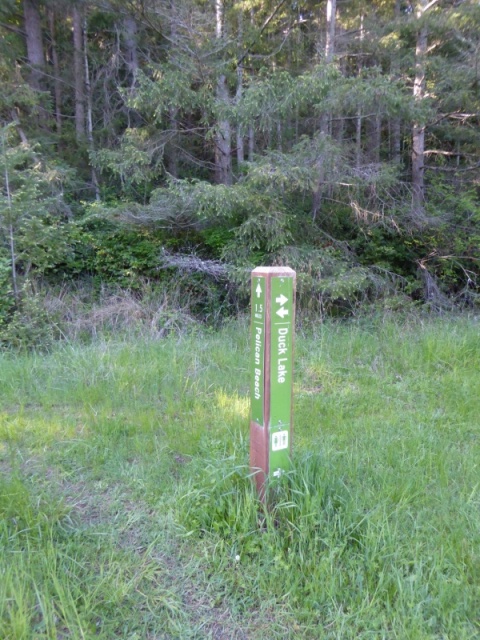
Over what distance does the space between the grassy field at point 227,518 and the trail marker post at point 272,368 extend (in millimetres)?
203

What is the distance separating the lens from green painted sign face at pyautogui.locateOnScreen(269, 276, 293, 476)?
247 centimetres

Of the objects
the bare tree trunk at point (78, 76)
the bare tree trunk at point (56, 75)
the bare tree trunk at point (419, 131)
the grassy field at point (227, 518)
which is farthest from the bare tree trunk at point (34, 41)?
the grassy field at point (227, 518)

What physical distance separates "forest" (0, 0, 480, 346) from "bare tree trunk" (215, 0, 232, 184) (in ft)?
0.17

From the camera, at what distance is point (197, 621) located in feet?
6.75

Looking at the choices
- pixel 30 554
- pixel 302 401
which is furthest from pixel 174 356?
pixel 30 554

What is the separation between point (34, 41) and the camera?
42.9ft

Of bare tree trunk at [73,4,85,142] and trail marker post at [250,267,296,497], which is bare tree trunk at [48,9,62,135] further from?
trail marker post at [250,267,296,497]

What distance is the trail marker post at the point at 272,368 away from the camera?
8.10 feet

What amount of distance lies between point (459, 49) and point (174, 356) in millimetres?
9808

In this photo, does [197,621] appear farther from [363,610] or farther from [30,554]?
[30,554]

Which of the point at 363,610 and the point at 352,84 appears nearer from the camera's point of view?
the point at 363,610

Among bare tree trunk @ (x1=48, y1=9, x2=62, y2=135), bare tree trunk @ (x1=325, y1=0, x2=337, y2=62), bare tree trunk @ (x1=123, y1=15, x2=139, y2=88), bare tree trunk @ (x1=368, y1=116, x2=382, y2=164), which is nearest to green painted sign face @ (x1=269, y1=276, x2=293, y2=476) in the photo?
bare tree trunk @ (x1=325, y1=0, x2=337, y2=62)

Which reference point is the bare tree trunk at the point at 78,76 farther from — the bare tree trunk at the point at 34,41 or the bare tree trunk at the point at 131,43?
the bare tree trunk at the point at 131,43

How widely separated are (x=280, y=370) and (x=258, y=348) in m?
0.18
